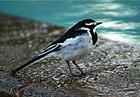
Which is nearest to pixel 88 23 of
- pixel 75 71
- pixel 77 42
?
pixel 77 42

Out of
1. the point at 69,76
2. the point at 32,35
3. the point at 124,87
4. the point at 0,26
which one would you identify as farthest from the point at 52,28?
the point at 124,87

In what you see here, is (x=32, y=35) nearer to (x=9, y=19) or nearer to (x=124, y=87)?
(x=9, y=19)

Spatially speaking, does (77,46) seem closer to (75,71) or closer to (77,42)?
(77,42)

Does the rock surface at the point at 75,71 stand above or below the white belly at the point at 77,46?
below

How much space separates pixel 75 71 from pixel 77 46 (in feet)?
1.70

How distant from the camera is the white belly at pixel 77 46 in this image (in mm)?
3871

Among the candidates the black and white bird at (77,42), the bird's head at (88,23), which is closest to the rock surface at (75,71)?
the black and white bird at (77,42)

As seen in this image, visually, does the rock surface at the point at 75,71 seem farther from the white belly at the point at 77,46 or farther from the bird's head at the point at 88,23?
the bird's head at the point at 88,23

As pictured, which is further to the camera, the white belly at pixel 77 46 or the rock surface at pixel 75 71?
the white belly at pixel 77 46

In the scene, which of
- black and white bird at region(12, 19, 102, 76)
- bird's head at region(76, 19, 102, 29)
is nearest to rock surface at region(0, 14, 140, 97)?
black and white bird at region(12, 19, 102, 76)

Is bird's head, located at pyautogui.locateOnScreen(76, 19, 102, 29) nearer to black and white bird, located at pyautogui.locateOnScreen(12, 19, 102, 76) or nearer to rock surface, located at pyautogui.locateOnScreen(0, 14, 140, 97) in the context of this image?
black and white bird, located at pyautogui.locateOnScreen(12, 19, 102, 76)

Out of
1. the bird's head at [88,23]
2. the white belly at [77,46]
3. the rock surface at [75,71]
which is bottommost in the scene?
the rock surface at [75,71]

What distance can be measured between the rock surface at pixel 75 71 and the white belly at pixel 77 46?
247 millimetres

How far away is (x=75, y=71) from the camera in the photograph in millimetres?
4336
